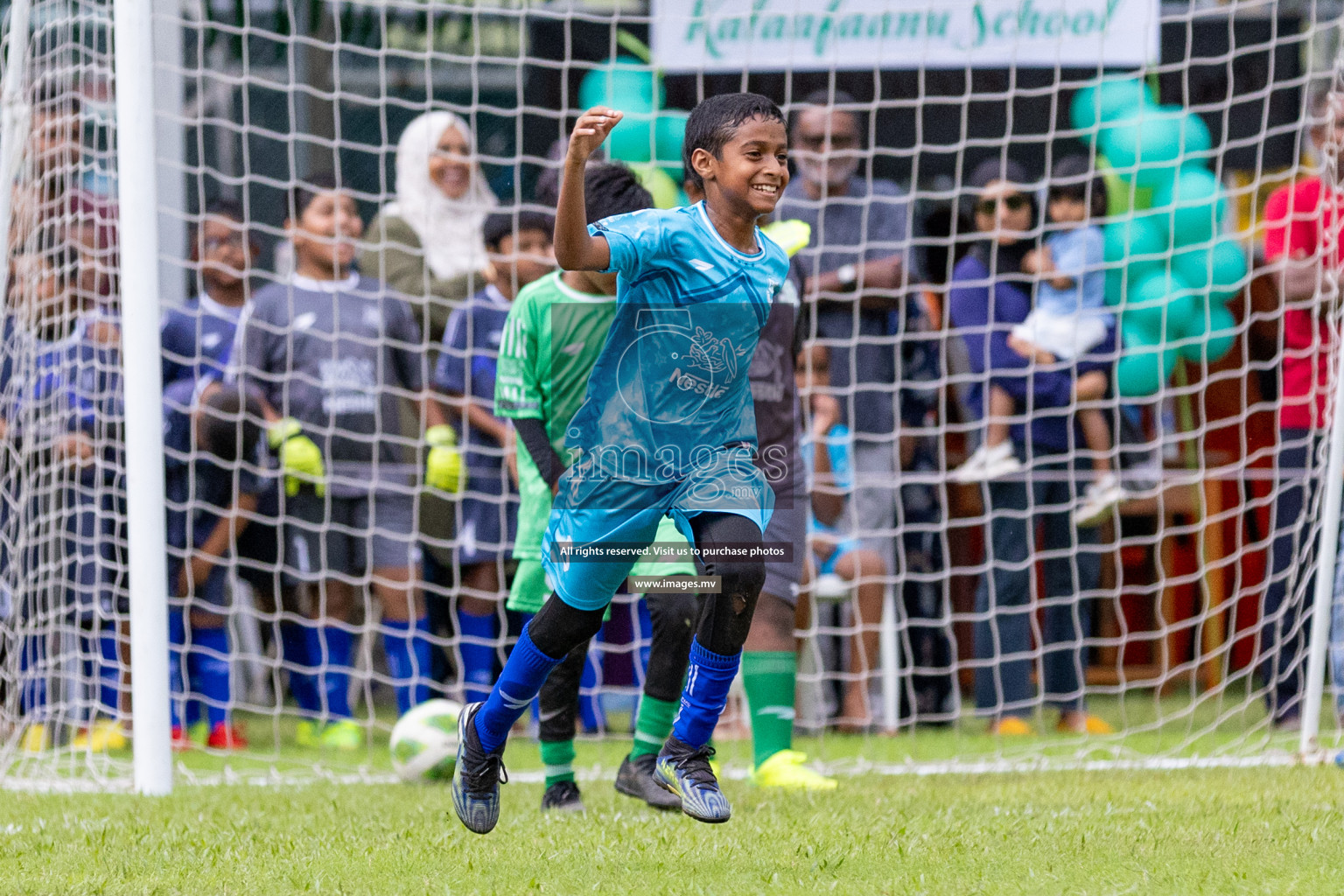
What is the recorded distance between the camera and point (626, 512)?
3434 mm

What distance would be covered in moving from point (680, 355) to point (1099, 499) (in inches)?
135

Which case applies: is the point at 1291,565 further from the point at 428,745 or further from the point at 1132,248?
the point at 428,745

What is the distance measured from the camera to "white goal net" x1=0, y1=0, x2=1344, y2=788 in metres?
5.90

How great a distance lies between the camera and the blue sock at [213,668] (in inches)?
246

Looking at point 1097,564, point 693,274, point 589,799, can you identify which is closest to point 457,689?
point 589,799

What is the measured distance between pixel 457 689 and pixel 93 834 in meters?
2.35

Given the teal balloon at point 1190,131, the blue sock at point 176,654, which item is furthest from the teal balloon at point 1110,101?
the blue sock at point 176,654

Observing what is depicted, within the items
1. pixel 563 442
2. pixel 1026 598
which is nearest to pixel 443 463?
pixel 563 442

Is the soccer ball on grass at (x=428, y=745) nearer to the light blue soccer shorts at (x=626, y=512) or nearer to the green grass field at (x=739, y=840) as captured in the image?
the green grass field at (x=739, y=840)

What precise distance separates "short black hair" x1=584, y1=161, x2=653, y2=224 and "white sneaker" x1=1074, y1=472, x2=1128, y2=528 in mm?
2735

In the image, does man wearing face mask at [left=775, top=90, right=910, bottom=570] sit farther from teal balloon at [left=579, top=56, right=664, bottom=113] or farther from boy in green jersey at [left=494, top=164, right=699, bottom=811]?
boy in green jersey at [left=494, top=164, right=699, bottom=811]

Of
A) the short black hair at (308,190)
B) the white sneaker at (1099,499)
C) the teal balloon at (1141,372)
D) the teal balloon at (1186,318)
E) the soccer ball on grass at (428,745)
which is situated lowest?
the soccer ball on grass at (428,745)

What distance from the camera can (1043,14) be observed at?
607 cm

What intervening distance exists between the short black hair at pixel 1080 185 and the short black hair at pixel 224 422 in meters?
3.43
